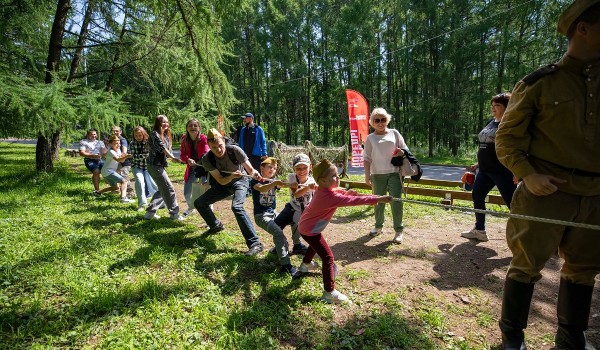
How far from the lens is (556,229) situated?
2111 millimetres

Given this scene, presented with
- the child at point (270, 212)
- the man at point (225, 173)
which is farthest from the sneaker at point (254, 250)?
the child at point (270, 212)

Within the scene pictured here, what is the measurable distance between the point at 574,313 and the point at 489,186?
2.59m

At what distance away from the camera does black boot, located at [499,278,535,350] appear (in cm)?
225

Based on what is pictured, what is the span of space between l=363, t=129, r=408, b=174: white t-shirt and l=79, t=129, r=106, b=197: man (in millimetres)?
6887

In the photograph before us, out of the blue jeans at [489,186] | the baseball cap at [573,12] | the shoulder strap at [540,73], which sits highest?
the baseball cap at [573,12]

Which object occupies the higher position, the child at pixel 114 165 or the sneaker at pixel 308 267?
the child at pixel 114 165

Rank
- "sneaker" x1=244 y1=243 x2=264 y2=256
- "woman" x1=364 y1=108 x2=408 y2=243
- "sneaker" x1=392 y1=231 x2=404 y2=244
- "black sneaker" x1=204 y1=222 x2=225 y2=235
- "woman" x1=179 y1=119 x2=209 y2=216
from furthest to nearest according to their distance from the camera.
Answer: "woman" x1=179 y1=119 x2=209 y2=216 → "black sneaker" x1=204 y1=222 x2=225 y2=235 → "sneaker" x1=392 y1=231 x2=404 y2=244 → "woman" x1=364 y1=108 x2=408 y2=243 → "sneaker" x1=244 y1=243 x2=264 y2=256

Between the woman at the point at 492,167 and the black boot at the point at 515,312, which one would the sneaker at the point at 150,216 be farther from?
the black boot at the point at 515,312

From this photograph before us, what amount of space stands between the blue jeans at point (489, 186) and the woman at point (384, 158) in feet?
3.61

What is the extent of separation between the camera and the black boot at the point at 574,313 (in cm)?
230

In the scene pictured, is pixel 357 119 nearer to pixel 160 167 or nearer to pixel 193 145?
pixel 193 145

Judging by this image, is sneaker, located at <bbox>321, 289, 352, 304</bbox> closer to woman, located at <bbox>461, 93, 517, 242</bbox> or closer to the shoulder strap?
the shoulder strap

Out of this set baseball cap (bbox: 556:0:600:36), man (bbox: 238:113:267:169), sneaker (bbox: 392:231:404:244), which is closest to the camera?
baseball cap (bbox: 556:0:600:36)

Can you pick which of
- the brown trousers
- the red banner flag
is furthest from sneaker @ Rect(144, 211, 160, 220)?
the red banner flag
